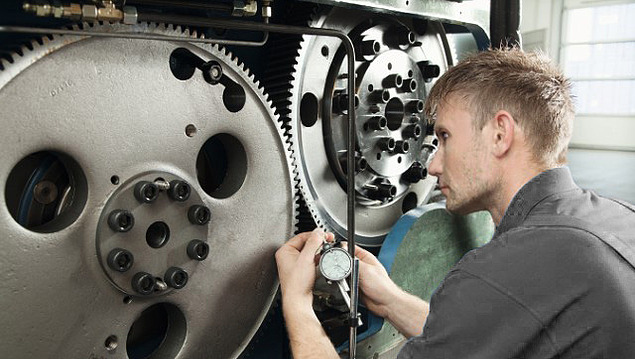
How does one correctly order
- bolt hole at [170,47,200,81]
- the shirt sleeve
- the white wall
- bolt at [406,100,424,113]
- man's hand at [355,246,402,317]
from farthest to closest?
the white wall
bolt at [406,100,424,113]
man's hand at [355,246,402,317]
bolt hole at [170,47,200,81]
the shirt sleeve

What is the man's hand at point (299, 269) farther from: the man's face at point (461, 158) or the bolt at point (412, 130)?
the bolt at point (412, 130)

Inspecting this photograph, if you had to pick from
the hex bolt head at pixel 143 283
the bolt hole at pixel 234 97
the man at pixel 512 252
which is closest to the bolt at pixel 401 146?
the man at pixel 512 252

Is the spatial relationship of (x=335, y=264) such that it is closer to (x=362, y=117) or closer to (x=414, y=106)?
(x=362, y=117)

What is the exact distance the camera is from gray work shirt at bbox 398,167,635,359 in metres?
0.76

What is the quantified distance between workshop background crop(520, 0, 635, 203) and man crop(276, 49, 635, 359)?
8301 millimetres

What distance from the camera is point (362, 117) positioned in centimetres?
135

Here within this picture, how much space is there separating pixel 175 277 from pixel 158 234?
0.08 meters

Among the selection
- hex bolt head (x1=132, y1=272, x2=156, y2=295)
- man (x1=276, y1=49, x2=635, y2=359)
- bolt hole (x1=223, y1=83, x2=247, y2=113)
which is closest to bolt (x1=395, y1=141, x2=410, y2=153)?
man (x1=276, y1=49, x2=635, y2=359)

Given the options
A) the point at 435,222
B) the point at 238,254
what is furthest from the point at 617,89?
the point at 238,254

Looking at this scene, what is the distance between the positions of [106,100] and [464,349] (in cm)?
63

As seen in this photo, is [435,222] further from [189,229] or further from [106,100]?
[106,100]

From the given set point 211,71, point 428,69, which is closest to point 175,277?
point 211,71

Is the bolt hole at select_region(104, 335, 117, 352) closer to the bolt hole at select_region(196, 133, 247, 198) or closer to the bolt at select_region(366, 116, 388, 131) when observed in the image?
the bolt hole at select_region(196, 133, 247, 198)

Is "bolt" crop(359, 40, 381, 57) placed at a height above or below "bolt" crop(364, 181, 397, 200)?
above
